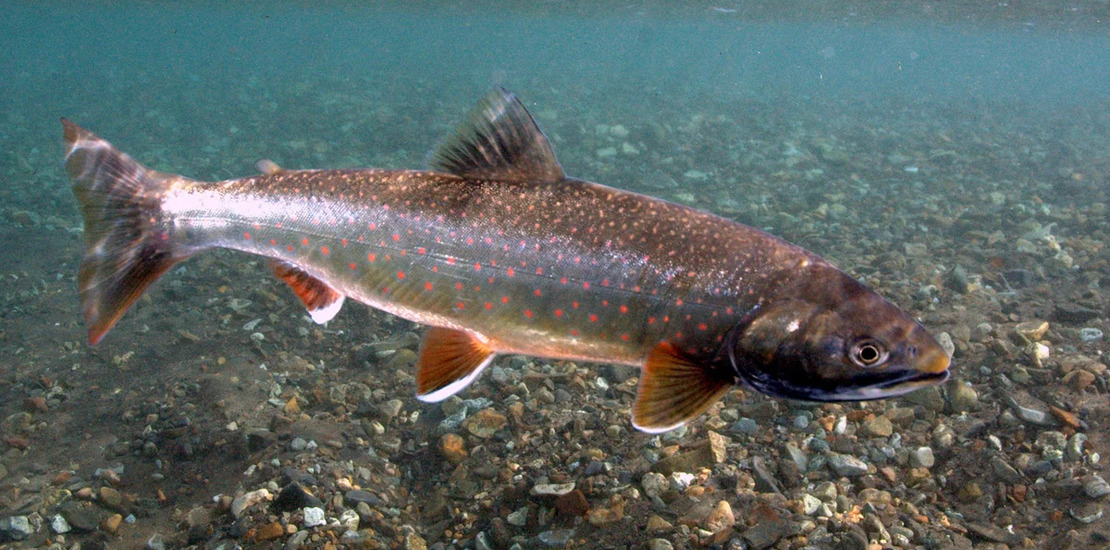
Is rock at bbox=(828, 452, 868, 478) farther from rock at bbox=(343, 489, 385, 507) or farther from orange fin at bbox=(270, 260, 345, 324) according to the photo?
orange fin at bbox=(270, 260, 345, 324)

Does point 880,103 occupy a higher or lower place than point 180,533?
lower

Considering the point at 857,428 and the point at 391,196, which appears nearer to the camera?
the point at 391,196

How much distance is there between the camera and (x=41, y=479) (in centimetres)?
448

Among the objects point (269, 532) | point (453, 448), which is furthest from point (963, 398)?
point (269, 532)

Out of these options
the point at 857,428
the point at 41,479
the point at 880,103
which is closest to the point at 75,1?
the point at 880,103

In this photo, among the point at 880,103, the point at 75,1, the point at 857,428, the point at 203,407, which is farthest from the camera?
the point at 75,1

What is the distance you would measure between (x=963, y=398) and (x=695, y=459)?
87.5 inches

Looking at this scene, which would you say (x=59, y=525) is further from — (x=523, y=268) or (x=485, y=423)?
(x=523, y=268)

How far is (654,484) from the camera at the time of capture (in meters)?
3.74

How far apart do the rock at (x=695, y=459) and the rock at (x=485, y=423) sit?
1.28 meters

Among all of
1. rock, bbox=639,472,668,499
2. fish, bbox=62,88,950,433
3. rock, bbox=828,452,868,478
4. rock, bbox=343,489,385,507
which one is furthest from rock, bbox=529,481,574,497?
rock, bbox=828,452,868,478

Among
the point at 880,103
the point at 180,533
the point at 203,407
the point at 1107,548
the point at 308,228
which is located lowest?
the point at 880,103

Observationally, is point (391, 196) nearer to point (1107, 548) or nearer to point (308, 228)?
point (308, 228)

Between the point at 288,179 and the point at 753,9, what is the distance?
2018 inches
